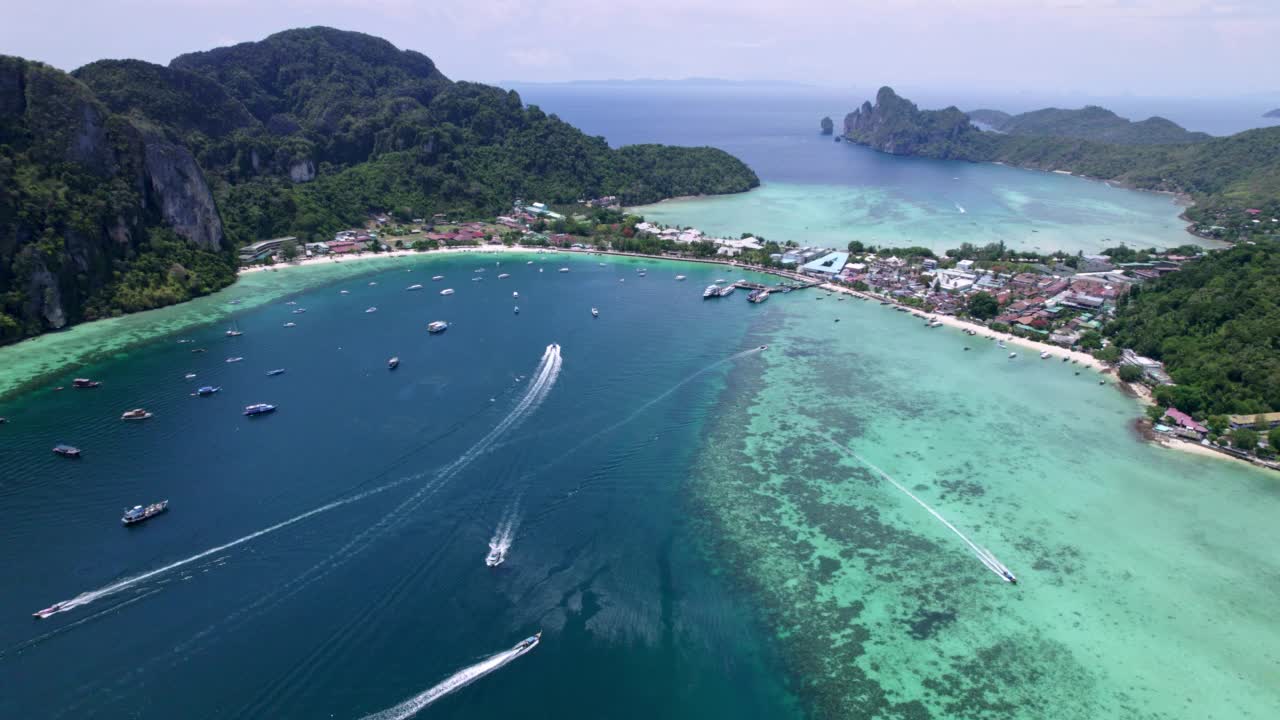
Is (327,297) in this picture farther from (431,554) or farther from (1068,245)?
(1068,245)

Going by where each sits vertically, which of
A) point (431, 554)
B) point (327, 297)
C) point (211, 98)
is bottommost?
point (431, 554)

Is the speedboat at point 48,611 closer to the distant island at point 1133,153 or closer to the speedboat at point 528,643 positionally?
the speedboat at point 528,643

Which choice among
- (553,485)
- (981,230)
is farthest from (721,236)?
(553,485)

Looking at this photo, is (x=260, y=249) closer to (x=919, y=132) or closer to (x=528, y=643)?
(x=528, y=643)

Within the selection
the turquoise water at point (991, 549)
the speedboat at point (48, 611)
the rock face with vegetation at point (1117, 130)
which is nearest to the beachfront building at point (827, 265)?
the turquoise water at point (991, 549)

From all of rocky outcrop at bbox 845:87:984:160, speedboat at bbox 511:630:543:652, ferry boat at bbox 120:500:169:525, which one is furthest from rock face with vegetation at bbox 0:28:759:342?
rocky outcrop at bbox 845:87:984:160

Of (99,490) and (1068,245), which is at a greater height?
(1068,245)
